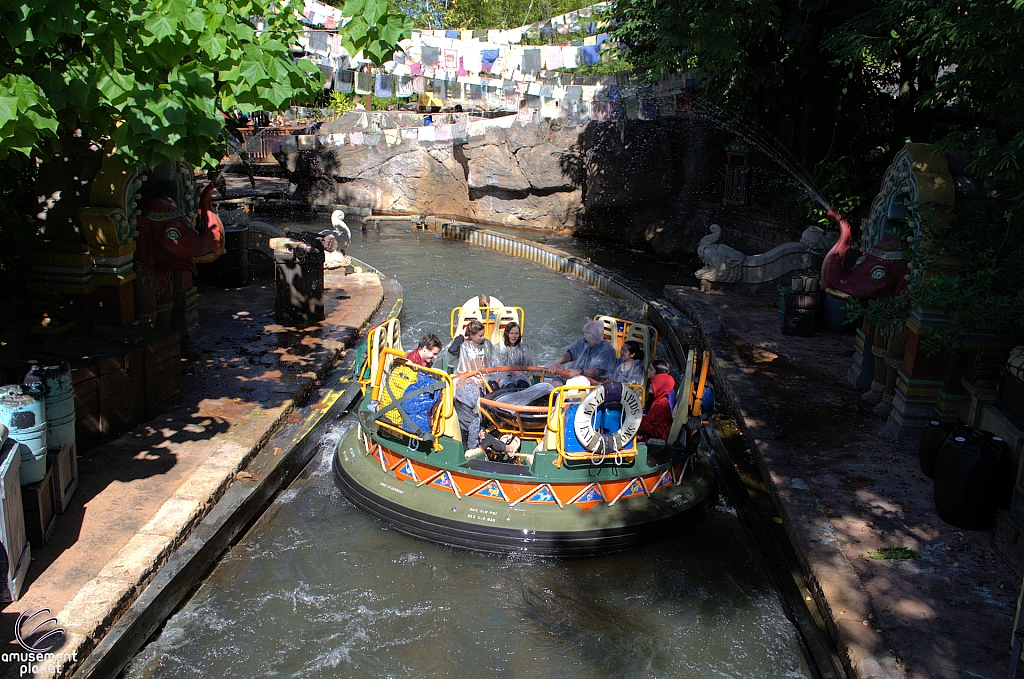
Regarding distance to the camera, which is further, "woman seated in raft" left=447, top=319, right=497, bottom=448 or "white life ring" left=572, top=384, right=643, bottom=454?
"woman seated in raft" left=447, top=319, right=497, bottom=448

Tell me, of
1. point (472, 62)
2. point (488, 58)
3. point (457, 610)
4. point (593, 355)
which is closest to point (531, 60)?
point (488, 58)

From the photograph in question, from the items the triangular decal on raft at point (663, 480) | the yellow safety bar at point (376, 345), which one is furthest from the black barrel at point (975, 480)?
the yellow safety bar at point (376, 345)

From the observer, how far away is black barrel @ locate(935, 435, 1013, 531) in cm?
699

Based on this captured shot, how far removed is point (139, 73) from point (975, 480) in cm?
772

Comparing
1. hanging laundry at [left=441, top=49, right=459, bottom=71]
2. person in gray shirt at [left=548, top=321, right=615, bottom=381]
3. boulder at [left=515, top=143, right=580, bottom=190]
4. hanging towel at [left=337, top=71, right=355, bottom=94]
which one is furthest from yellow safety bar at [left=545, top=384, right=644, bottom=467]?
hanging towel at [left=337, top=71, right=355, bottom=94]

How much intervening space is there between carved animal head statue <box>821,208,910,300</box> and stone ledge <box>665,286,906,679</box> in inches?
70.0

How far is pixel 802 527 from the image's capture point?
23.6 feet

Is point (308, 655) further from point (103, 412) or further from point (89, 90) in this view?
point (89, 90)

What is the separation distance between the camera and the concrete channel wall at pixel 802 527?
564cm

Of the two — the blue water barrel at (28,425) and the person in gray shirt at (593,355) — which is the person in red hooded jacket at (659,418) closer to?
the person in gray shirt at (593,355)

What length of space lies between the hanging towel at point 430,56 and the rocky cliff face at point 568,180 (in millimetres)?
2942

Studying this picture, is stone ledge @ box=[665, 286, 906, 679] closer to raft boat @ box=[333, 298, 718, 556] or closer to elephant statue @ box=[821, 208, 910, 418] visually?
raft boat @ box=[333, 298, 718, 556]

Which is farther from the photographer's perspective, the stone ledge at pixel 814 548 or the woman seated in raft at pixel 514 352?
the woman seated in raft at pixel 514 352

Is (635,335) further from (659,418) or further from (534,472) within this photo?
(534,472)
